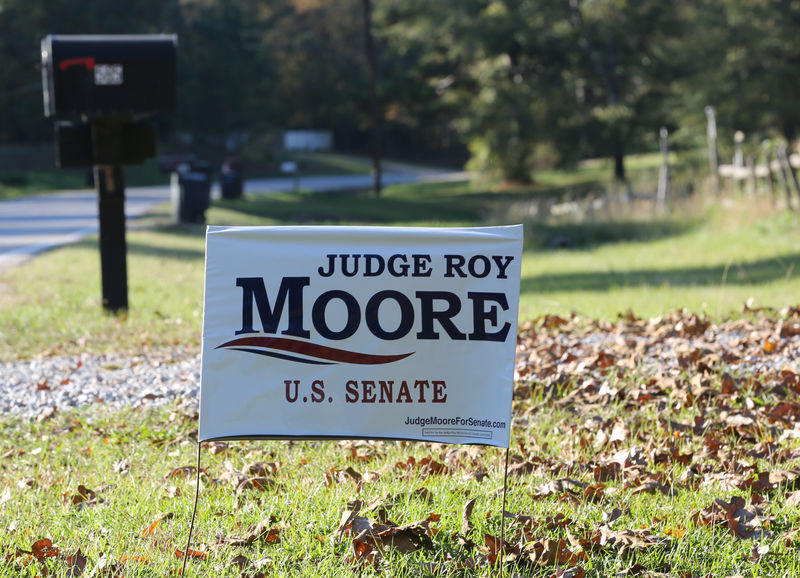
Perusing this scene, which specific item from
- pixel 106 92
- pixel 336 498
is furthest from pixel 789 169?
pixel 336 498

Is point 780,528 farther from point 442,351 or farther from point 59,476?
point 59,476

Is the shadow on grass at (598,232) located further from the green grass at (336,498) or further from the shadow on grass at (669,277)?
the green grass at (336,498)

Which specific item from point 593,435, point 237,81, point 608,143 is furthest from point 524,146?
point 593,435

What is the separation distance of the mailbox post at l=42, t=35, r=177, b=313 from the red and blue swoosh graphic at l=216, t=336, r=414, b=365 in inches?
225

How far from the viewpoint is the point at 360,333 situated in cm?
362

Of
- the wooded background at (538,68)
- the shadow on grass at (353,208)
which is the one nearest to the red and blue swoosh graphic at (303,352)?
the shadow on grass at (353,208)

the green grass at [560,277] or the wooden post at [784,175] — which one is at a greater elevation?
the wooden post at [784,175]

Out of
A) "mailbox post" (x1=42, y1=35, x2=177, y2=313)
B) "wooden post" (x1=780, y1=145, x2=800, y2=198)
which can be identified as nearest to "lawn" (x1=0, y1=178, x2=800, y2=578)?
"mailbox post" (x1=42, y1=35, x2=177, y2=313)

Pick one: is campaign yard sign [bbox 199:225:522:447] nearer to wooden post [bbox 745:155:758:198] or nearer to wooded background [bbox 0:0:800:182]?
wooden post [bbox 745:155:758:198]

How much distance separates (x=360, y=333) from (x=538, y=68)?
38025 mm

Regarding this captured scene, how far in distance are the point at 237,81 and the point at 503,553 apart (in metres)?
50.4

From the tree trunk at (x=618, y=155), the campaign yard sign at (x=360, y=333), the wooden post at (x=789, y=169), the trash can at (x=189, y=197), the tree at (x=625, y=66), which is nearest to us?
the campaign yard sign at (x=360, y=333)

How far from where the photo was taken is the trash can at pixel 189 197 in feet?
72.0

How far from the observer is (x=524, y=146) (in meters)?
39.0
